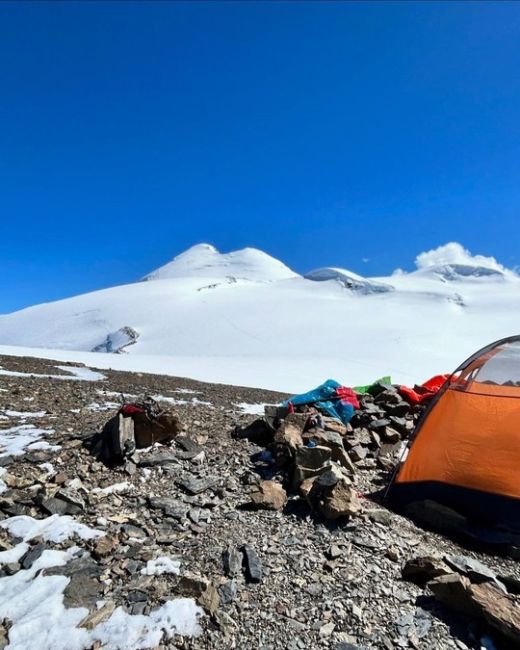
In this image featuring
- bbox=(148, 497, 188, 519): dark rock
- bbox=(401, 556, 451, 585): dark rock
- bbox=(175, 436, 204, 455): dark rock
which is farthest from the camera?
bbox=(175, 436, 204, 455): dark rock

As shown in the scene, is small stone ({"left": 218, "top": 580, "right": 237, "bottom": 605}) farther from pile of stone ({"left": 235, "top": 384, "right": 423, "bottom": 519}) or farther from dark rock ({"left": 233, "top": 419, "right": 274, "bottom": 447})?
dark rock ({"left": 233, "top": 419, "right": 274, "bottom": 447})

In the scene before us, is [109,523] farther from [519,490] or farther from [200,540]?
[519,490]

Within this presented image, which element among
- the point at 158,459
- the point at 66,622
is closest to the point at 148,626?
the point at 66,622

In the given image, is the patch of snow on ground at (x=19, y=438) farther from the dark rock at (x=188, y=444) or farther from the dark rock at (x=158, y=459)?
the dark rock at (x=188, y=444)

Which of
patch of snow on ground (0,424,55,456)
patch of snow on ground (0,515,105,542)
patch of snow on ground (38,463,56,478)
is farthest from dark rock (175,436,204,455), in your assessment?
patch of snow on ground (0,515,105,542)

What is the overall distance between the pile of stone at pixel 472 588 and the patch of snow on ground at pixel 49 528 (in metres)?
3.46

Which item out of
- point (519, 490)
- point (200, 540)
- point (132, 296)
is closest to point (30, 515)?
point (200, 540)

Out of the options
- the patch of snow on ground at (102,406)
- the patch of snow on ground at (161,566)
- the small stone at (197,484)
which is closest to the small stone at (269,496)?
the small stone at (197,484)

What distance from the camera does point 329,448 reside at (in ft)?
21.3

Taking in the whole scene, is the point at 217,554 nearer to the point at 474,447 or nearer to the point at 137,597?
the point at 137,597

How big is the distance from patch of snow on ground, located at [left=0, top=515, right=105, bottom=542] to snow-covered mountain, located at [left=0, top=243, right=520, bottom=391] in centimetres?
2071

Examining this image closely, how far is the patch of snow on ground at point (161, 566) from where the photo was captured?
4.14 meters

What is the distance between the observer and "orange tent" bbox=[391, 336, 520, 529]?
17.1 ft

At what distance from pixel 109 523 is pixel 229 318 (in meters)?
76.7
